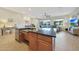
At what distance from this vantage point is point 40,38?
2.30 metres

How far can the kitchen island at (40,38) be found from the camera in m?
2.21

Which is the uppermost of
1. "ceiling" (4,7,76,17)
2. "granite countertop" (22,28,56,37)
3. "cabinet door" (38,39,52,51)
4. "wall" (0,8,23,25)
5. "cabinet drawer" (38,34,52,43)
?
"ceiling" (4,7,76,17)

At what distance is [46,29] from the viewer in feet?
7.39

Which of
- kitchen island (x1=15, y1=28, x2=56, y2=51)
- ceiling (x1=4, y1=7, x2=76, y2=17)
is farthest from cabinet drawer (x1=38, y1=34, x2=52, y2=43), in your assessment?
ceiling (x1=4, y1=7, x2=76, y2=17)

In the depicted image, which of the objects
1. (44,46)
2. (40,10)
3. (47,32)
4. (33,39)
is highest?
(40,10)

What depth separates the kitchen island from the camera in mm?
2207

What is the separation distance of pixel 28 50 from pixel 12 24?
0.63m

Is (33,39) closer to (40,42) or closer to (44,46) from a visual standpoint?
(40,42)

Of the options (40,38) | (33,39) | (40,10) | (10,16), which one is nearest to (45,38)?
(40,38)

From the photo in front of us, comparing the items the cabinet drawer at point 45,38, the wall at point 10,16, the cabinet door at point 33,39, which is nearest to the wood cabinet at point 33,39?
the cabinet door at point 33,39

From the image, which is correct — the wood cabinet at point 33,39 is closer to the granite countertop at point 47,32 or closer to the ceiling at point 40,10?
the granite countertop at point 47,32

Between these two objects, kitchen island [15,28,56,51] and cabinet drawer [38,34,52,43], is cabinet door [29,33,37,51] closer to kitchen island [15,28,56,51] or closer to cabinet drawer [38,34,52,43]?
kitchen island [15,28,56,51]
